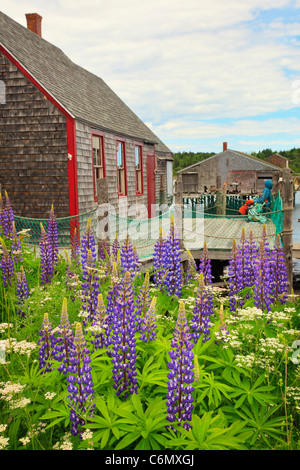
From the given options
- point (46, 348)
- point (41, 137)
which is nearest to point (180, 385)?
point (46, 348)

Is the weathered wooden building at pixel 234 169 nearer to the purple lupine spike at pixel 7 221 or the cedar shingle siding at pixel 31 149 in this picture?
the cedar shingle siding at pixel 31 149

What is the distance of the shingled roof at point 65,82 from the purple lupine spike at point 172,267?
7.20m

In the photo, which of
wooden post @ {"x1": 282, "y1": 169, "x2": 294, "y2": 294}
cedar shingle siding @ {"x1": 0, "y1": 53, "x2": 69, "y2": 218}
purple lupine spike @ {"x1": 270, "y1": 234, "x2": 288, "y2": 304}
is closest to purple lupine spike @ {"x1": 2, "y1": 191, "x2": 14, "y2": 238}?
purple lupine spike @ {"x1": 270, "y1": 234, "x2": 288, "y2": 304}

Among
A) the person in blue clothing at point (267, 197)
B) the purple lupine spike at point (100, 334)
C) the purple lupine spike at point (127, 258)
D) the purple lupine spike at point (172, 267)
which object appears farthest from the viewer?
the person in blue clothing at point (267, 197)

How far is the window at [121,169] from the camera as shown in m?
15.9

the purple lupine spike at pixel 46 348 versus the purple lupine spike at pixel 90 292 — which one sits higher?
the purple lupine spike at pixel 90 292

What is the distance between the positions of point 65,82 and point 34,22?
5.35 metres

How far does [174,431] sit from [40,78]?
36.3ft

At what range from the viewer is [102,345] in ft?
11.1

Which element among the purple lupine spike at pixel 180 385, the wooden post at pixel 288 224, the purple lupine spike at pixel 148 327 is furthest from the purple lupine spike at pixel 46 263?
the wooden post at pixel 288 224

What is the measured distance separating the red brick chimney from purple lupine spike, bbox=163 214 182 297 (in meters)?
15.8

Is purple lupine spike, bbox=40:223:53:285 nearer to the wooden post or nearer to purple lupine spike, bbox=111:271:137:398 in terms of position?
purple lupine spike, bbox=111:271:137:398
